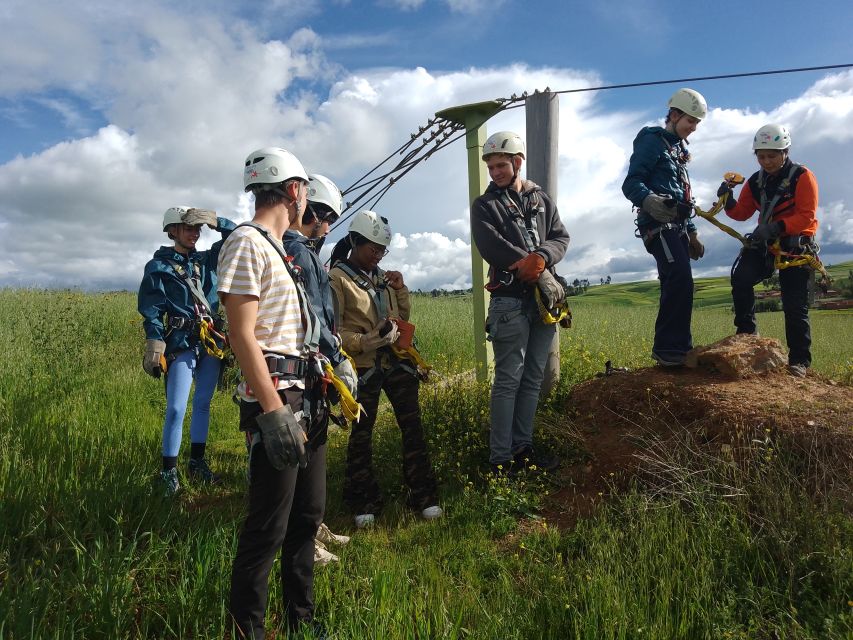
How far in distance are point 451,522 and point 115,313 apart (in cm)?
1184

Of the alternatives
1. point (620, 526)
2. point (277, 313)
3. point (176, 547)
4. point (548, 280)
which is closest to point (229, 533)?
point (176, 547)


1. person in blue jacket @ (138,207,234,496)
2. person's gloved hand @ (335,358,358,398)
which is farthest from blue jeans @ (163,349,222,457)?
person's gloved hand @ (335,358,358,398)

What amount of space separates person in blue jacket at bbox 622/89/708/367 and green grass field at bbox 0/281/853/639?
1249 millimetres

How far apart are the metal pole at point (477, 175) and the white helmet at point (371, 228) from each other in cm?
164

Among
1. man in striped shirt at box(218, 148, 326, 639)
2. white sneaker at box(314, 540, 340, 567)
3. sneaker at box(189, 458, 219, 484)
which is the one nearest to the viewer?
man in striped shirt at box(218, 148, 326, 639)

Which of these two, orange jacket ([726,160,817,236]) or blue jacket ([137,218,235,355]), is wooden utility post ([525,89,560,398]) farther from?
blue jacket ([137,218,235,355])

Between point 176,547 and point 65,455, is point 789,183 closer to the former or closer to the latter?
Answer: point 176,547

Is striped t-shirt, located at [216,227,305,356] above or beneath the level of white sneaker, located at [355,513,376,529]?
above

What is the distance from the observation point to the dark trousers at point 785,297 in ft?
16.6

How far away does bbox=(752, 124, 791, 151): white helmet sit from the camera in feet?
16.6

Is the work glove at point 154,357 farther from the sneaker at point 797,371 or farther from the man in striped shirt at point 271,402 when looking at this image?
the sneaker at point 797,371

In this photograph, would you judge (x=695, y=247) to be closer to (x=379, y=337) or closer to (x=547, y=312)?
(x=547, y=312)

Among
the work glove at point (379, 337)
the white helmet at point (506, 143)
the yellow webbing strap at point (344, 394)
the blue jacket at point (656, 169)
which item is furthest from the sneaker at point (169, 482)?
the blue jacket at point (656, 169)

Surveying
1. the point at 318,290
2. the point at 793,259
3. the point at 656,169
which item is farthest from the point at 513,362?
the point at 793,259
